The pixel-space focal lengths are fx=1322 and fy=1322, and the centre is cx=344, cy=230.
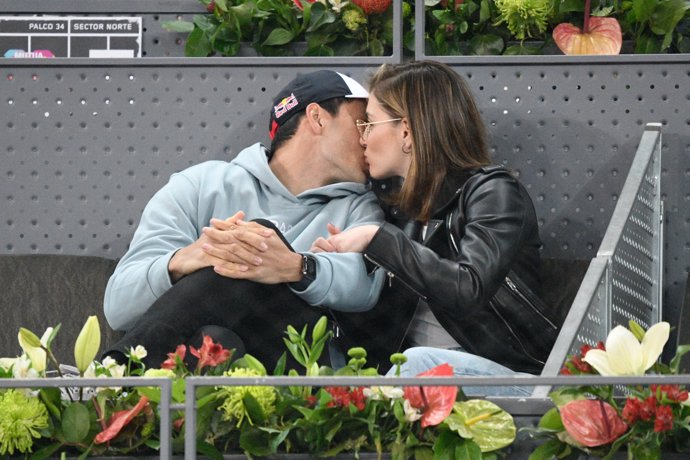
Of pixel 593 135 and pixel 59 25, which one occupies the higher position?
pixel 59 25

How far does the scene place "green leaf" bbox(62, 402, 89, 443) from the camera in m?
1.95

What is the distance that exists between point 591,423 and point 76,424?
0.75 metres

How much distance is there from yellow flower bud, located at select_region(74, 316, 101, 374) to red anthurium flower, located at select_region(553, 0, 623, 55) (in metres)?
1.68

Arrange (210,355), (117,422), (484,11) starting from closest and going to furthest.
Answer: (117,422)
(210,355)
(484,11)

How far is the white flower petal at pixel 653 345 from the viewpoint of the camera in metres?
1.90

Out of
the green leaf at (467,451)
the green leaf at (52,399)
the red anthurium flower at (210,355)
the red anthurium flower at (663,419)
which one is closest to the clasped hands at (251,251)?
the red anthurium flower at (210,355)

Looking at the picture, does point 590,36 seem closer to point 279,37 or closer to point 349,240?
point 279,37

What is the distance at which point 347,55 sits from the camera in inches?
134

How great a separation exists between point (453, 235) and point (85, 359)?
99cm

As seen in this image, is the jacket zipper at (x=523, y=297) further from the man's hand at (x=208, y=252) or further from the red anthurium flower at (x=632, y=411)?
the red anthurium flower at (x=632, y=411)

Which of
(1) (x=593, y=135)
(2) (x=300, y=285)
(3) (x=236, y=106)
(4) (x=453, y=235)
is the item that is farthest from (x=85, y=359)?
(1) (x=593, y=135)

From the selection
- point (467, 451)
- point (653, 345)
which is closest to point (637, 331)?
point (653, 345)

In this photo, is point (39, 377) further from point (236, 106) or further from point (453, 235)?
point (236, 106)

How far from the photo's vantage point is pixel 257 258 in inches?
103
